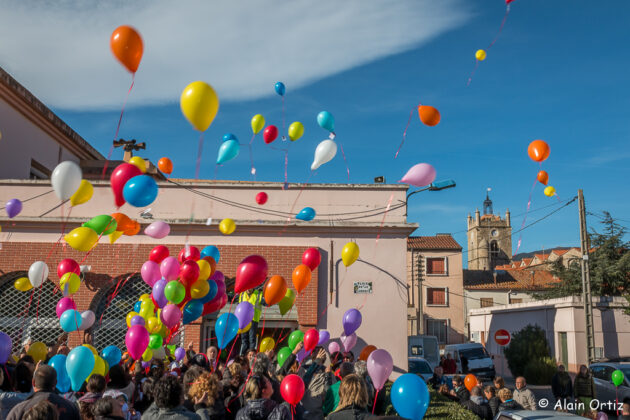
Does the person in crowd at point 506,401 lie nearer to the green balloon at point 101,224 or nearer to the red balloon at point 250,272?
the red balloon at point 250,272

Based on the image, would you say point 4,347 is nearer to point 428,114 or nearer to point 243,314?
point 243,314

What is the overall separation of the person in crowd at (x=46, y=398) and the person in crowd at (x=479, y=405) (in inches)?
207

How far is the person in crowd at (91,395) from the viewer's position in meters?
4.31

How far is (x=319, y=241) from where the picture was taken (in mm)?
12500

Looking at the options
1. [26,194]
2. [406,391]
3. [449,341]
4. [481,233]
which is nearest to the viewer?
[406,391]

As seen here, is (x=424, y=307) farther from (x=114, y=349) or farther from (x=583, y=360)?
(x=114, y=349)

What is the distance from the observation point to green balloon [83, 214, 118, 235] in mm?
8156

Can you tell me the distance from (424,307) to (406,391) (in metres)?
40.7

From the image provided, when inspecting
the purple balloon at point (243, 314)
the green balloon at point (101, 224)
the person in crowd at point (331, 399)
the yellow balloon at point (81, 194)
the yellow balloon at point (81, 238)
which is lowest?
the person in crowd at point (331, 399)

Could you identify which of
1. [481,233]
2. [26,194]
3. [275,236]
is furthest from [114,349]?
[481,233]

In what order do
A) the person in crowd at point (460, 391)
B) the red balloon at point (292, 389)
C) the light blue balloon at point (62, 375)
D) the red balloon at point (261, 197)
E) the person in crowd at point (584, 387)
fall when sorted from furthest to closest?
the red balloon at point (261, 197)
the person in crowd at point (584, 387)
the person in crowd at point (460, 391)
the light blue balloon at point (62, 375)
the red balloon at point (292, 389)

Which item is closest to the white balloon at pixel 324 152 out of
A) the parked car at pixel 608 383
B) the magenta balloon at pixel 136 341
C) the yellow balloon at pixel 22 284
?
the magenta balloon at pixel 136 341

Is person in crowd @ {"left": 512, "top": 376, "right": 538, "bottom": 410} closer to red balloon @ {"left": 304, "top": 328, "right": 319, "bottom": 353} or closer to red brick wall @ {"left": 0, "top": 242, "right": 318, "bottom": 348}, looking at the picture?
red balloon @ {"left": 304, "top": 328, "right": 319, "bottom": 353}

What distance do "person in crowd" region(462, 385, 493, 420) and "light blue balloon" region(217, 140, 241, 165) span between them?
5365 millimetres
